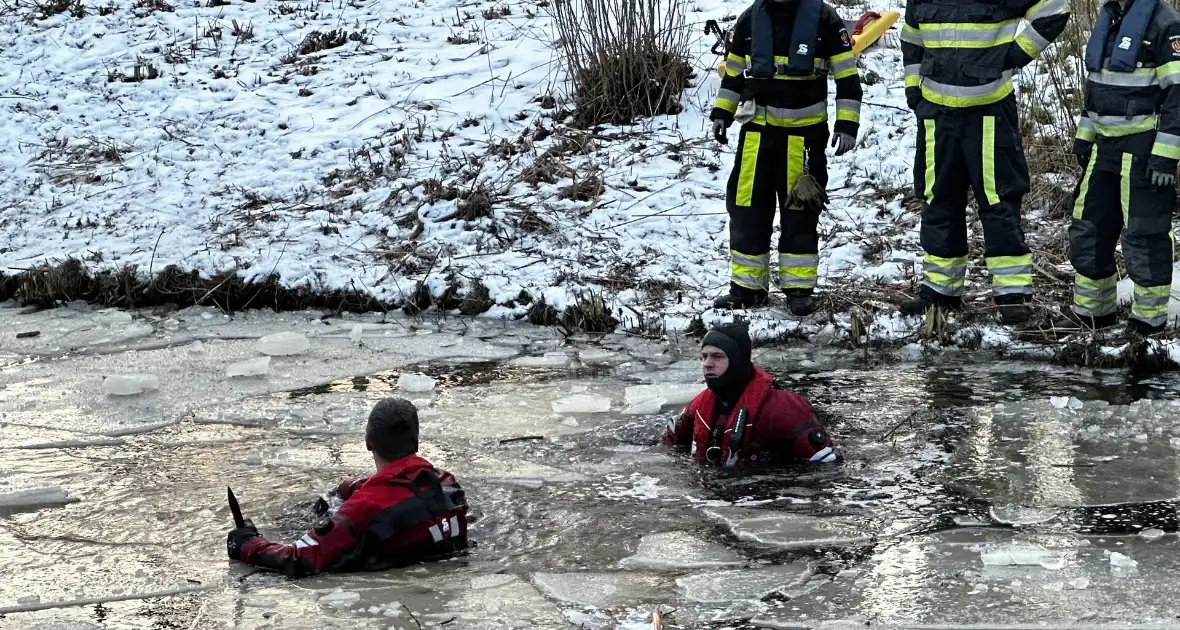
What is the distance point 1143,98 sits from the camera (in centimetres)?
697

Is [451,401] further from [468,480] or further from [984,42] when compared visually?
[984,42]

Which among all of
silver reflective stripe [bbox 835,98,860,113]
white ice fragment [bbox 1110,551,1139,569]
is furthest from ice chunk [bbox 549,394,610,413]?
white ice fragment [bbox 1110,551,1139,569]

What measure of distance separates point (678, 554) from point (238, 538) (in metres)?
1.57

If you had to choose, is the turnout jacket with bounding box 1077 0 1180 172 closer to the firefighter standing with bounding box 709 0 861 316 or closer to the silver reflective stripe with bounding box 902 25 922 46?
the silver reflective stripe with bounding box 902 25 922 46

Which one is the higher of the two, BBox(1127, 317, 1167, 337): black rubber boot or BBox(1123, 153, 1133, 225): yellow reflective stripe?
BBox(1123, 153, 1133, 225): yellow reflective stripe

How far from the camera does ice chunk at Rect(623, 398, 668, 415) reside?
6.47m

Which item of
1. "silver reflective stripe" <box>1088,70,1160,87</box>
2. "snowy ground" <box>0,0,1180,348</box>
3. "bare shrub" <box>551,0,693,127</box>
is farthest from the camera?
"bare shrub" <box>551,0,693,127</box>

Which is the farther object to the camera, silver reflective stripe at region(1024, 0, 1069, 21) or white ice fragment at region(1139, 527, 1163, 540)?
silver reflective stripe at region(1024, 0, 1069, 21)

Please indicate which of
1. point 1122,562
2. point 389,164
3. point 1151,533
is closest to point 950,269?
point 1151,533

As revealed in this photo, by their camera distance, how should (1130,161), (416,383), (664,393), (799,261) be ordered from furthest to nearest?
(799,261) → (1130,161) → (416,383) → (664,393)

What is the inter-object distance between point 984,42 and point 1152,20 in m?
0.89

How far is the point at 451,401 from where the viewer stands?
6805 mm

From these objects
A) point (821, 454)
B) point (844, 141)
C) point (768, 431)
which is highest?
point (844, 141)

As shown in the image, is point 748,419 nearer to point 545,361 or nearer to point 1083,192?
point 545,361
